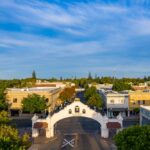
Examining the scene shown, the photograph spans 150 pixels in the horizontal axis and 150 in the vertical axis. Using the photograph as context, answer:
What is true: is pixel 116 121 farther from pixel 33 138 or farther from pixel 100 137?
pixel 33 138

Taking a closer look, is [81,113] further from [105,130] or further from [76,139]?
[76,139]

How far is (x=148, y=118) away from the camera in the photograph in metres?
66.4

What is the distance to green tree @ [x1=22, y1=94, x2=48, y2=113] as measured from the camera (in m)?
101

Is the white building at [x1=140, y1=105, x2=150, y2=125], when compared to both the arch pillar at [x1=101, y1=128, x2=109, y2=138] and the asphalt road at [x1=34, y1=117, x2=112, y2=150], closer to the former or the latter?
the arch pillar at [x1=101, y1=128, x2=109, y2=138]

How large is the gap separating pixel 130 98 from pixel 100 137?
133ft

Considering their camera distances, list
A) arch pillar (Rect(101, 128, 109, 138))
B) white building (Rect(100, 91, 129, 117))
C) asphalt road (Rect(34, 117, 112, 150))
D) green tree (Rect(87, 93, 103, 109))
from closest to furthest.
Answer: asphalt road (Rect(34, 117, 112, 150)) → arch pillar (Rect(101, 128, 109, 138)) → white building (Rect(100, 91, 129, 117)) → green tree (Rect(87, 93, 103, 109))

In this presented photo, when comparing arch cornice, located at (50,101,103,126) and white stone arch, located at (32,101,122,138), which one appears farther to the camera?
arch cornice, located at (50,101,103,126)

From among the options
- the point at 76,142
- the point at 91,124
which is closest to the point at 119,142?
the point at 76,142

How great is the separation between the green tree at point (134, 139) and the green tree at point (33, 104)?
60635 mm

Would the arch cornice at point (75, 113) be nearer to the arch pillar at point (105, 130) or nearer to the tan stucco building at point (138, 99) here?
the arch pillar at point (105, 130)

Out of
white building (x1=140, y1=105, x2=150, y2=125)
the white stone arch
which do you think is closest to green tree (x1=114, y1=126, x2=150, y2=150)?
white building (x1=140, y1=105, x2=150, y2=125)

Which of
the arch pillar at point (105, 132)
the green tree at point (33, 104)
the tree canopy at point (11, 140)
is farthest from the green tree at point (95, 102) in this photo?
the tree canopy at point (11, 140)

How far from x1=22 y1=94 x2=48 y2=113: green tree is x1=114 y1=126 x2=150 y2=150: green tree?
60.6 meters

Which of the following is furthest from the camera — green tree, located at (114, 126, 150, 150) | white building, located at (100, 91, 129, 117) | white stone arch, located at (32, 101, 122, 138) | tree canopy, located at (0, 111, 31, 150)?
white building, located at (100, 91, 129, 117)
